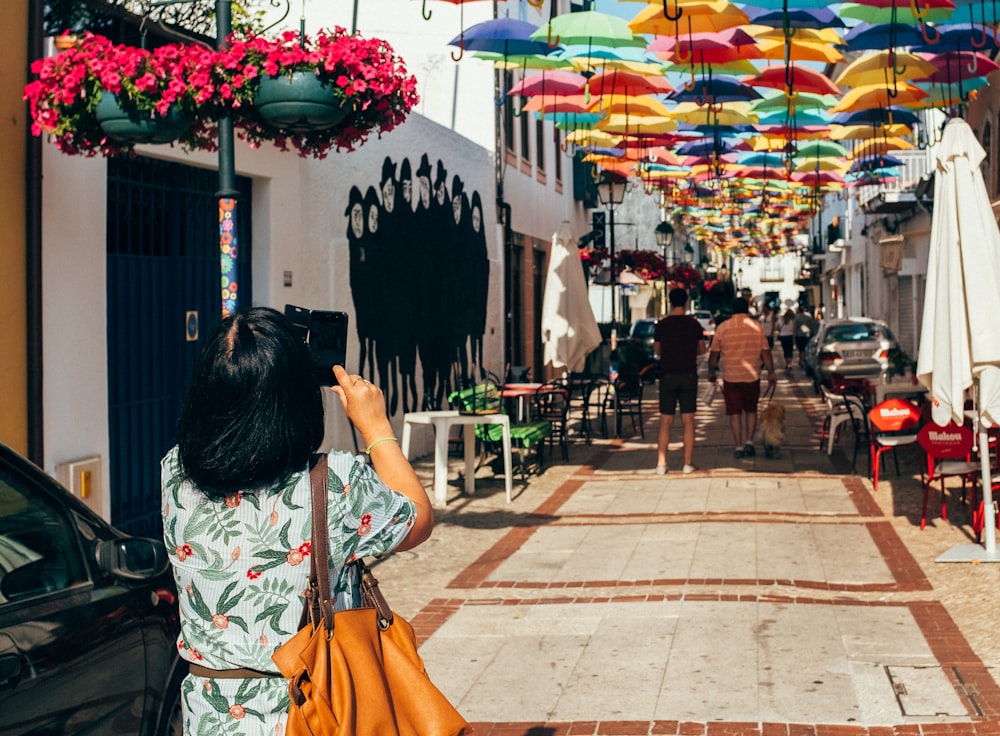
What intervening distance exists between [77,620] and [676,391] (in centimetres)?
1120

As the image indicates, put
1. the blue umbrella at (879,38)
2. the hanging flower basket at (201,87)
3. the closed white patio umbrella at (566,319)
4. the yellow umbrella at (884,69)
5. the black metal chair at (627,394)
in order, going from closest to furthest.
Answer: the hanging flower basket at (201,87), the blue umbrella at (879,38), the yellow umbrella at (884,69), the closed white patio umbrella at (566,319), the black metal chair at (627,394)

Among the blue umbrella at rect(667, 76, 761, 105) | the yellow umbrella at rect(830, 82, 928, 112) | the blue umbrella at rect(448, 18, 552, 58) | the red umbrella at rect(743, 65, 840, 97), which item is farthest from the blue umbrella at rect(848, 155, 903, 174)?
the blue umbrella at rect(448, 18, 552, 58)

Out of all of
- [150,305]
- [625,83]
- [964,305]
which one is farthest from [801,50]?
[150,305]

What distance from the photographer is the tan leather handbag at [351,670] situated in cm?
267

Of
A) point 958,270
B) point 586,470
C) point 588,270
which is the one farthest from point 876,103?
point 588,270

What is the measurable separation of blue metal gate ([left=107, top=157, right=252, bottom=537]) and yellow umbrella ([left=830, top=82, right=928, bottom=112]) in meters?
9.01

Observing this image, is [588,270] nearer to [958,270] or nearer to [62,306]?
[958,270]

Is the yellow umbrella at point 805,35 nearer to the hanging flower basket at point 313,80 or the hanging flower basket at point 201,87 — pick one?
the hanging flower basket at point 313,80

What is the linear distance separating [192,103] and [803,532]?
5.92m

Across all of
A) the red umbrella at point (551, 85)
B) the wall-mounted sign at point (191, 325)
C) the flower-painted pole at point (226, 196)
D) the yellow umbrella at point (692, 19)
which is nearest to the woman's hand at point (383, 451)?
the flower-painted pole at point (226, 196)

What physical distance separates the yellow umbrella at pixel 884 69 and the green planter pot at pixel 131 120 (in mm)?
9277

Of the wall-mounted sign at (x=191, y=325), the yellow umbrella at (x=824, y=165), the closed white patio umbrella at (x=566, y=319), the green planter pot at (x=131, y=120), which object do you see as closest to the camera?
the green planter pot at (x=131, y=120)

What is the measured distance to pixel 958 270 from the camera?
930 centimetres

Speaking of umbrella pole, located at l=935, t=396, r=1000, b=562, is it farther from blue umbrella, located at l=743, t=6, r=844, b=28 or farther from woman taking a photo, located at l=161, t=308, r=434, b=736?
woman taking a photo, located at l=161, t=308, r=434, b=736
